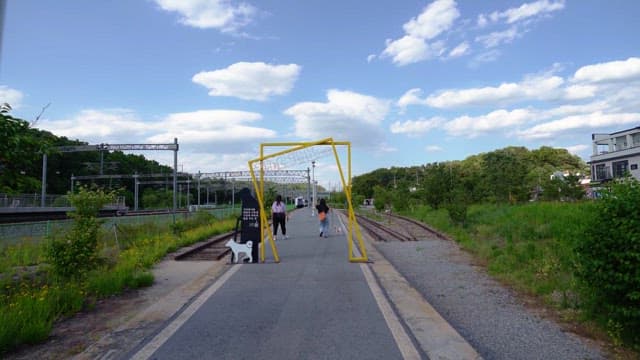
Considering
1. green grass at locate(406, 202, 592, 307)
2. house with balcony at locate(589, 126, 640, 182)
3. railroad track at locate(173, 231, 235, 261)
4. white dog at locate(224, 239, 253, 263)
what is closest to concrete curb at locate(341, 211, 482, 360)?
green grass at locate(406, 202, 592, 307)

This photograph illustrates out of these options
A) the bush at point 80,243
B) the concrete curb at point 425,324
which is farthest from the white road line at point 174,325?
the concrete curb at point 425,324

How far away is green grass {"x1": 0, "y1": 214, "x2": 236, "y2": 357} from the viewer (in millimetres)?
5902

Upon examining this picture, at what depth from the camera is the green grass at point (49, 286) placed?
5.90 meters

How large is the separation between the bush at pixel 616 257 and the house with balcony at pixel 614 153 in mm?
58466

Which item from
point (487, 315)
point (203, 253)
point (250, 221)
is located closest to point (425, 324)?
point (487, 315)

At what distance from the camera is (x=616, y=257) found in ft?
17.2

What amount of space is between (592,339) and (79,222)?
859cm

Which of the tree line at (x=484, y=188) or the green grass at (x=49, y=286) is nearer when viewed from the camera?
the green grass at (x=49, y=286)

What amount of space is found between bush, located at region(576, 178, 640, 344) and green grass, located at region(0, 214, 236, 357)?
6.82 m

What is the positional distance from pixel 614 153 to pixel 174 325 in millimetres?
67089

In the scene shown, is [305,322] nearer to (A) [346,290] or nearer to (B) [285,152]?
(A) [346,290]

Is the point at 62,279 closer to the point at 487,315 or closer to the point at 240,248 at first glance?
the point at 240,248

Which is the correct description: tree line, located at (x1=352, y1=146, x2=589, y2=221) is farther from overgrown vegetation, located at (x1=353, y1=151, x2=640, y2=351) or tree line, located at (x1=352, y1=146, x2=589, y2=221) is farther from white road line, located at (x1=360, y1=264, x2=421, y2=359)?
white road line, located at (x1=360, y1=264, x2=421, y2=359)

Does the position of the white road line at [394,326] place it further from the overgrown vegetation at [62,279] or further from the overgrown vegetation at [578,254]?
the overgrown vegetation at [62,279]
